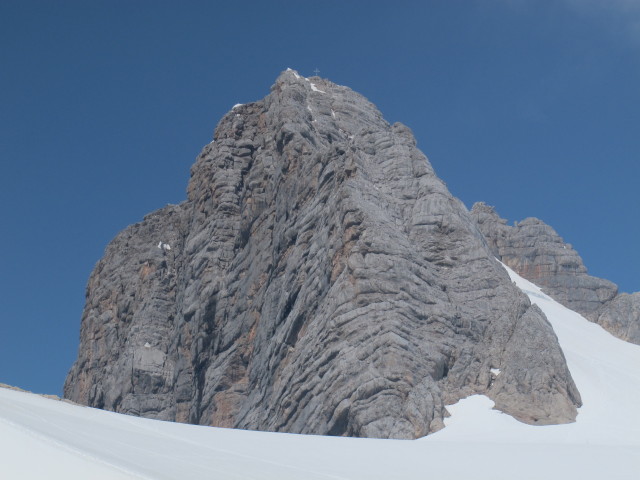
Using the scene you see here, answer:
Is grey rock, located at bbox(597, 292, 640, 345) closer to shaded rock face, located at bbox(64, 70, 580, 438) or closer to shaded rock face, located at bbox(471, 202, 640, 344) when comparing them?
shaded rock face, located at bbox(471, 202, 640, 344)

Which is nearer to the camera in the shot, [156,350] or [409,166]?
[409,166]

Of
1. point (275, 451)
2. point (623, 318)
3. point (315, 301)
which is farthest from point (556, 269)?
point (275, 451)

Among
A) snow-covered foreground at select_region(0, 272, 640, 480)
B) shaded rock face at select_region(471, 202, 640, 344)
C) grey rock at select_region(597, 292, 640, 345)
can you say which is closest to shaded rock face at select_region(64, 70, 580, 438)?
snow-covered foreground at select_region(0, 272, 640, 480)

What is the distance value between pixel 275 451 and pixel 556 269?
56139mm

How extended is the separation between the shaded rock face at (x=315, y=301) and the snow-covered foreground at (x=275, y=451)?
8.13ft

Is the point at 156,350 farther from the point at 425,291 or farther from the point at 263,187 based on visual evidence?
the point at 425,291

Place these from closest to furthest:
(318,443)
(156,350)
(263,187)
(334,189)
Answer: (318,443) < (334,189) < (263,187) < (156,350)

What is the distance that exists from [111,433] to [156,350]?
45.3 m

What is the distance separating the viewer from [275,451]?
24234mm

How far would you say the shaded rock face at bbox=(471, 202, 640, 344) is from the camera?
6431 cm

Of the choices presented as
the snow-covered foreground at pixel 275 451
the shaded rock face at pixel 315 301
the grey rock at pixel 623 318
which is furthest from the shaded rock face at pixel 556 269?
the snow-covered foreground at pixel 275 451

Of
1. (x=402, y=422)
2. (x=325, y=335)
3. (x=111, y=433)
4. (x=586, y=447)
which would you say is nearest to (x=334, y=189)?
(x=325, y=335)

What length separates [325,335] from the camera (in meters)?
41.1

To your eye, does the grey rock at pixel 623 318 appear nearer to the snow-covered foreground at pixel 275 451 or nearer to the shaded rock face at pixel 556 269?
the shaded rock face at pixel 556 269
